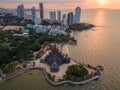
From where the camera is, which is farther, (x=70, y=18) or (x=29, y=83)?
(x=70, y=18)

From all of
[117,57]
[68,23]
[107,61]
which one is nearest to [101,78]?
[107,61]

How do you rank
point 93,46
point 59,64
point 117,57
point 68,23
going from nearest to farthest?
point 59,64, point 117,57, point 93,46, point 68,23

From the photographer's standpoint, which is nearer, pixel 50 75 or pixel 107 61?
pixel 50 75

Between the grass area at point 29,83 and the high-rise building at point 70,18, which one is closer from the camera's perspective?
the grass area at point 29,83

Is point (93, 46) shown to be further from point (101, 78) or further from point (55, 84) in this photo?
point (55, 84)

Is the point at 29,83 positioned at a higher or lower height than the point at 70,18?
lower

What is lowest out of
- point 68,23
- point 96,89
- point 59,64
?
point 96,89

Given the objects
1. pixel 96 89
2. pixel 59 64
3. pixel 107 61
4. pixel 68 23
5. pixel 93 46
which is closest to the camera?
pixel 96 89

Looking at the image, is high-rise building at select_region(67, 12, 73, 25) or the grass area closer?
the grass area

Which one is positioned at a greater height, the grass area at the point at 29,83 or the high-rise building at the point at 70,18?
the high-rise building at the point at 70,18

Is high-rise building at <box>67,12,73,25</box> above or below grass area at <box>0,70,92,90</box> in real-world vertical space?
above

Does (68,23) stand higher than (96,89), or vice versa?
(68,23)
